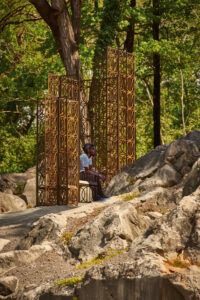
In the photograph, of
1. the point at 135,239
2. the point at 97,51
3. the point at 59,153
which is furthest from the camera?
the point at 97,51

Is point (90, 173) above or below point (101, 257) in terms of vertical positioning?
above

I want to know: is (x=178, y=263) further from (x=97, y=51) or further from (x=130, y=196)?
(x=97, y=51)

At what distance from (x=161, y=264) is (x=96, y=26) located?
21115mm

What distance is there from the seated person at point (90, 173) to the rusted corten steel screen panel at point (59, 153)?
0.18 m

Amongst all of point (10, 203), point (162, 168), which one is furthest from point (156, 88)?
point (162, 168)

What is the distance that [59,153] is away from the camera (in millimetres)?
20672

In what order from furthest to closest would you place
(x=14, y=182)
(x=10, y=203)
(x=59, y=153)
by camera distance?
1. (x=14, y=182)
2. (x=10, y=203)
3. (x=59, y=153)

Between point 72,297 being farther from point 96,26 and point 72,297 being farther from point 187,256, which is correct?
point 96,26

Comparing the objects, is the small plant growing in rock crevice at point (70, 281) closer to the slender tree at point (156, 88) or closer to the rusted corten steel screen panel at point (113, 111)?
the rusted corten steel screen panel at point (113, 111)

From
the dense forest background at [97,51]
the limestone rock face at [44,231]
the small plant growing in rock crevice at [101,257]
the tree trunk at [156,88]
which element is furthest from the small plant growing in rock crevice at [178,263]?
the tree trunk at [156,88]

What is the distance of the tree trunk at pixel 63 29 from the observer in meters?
26.7

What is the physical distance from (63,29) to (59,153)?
715 centimetres

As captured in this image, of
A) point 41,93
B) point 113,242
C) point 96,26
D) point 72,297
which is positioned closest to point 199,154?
point 113,242

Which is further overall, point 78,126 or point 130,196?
point 78,126
